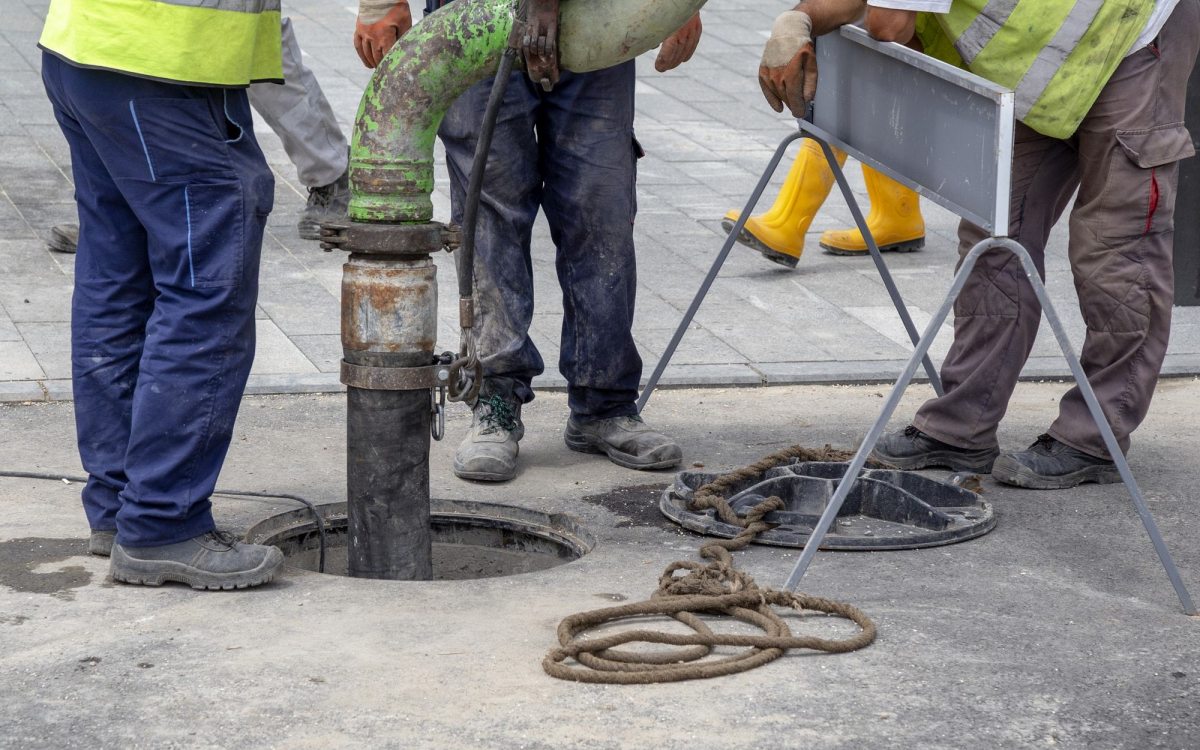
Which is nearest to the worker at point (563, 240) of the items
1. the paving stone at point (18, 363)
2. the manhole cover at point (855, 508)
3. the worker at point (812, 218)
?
the manhole cover at point (855, 508)

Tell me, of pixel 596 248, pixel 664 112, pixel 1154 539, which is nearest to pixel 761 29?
pixel 664 112

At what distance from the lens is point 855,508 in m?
4.42

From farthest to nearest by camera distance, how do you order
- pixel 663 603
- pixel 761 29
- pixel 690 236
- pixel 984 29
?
pixel 761 29
pixel 690 236
pixel 984 29
pixel 663 603

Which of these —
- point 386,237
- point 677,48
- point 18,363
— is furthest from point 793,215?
point 386,237

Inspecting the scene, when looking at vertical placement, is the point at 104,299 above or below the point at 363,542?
above

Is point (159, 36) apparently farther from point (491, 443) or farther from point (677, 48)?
point (677, 48)

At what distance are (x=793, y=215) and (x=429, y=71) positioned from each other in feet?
12.0

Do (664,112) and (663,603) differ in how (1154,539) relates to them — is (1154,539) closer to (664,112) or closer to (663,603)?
(663,603)

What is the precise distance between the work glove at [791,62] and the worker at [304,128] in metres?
2.90

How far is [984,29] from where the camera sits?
14.0ft

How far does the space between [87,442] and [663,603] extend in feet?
4.76

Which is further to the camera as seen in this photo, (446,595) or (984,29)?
(984,29)

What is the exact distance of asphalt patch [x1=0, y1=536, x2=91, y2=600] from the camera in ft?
12.0

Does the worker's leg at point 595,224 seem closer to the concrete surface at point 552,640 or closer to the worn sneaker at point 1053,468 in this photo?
the concrete surface at point 552,640
